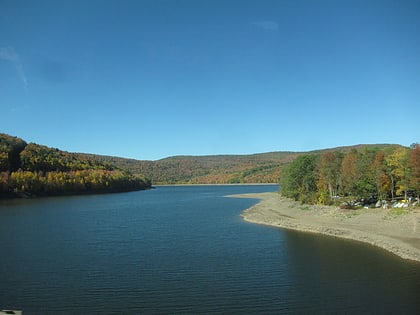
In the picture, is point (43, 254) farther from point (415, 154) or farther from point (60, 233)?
point (415, 154)

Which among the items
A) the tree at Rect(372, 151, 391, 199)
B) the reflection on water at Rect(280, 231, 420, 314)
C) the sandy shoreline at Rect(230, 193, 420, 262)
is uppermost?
the tree at Rect(372, 151, 391, 199)

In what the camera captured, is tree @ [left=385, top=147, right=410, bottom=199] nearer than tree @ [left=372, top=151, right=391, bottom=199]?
Yes

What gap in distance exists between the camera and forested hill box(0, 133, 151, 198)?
125 m

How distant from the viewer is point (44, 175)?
487 feet

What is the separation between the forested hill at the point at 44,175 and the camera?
125 meters

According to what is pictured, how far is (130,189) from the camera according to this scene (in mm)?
192250

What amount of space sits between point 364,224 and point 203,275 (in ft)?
85.1

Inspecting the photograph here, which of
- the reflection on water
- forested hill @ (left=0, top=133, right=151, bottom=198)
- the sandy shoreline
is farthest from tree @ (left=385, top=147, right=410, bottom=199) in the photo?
forested hill @ (left=0, top=133, right=151, bottom=198)

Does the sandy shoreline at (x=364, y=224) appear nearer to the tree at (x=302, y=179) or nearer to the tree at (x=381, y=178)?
the tree at (x=381, y=178)

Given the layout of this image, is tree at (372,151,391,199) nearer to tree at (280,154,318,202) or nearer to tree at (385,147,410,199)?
tree at (385,147,410,199)

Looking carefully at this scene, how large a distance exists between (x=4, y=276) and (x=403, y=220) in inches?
1503

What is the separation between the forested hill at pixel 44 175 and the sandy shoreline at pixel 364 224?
94396 millimetres

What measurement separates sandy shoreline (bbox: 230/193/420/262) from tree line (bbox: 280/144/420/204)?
6.43 metres

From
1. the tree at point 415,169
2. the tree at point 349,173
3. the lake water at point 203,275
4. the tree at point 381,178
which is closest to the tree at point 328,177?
the tree at point 349,173
